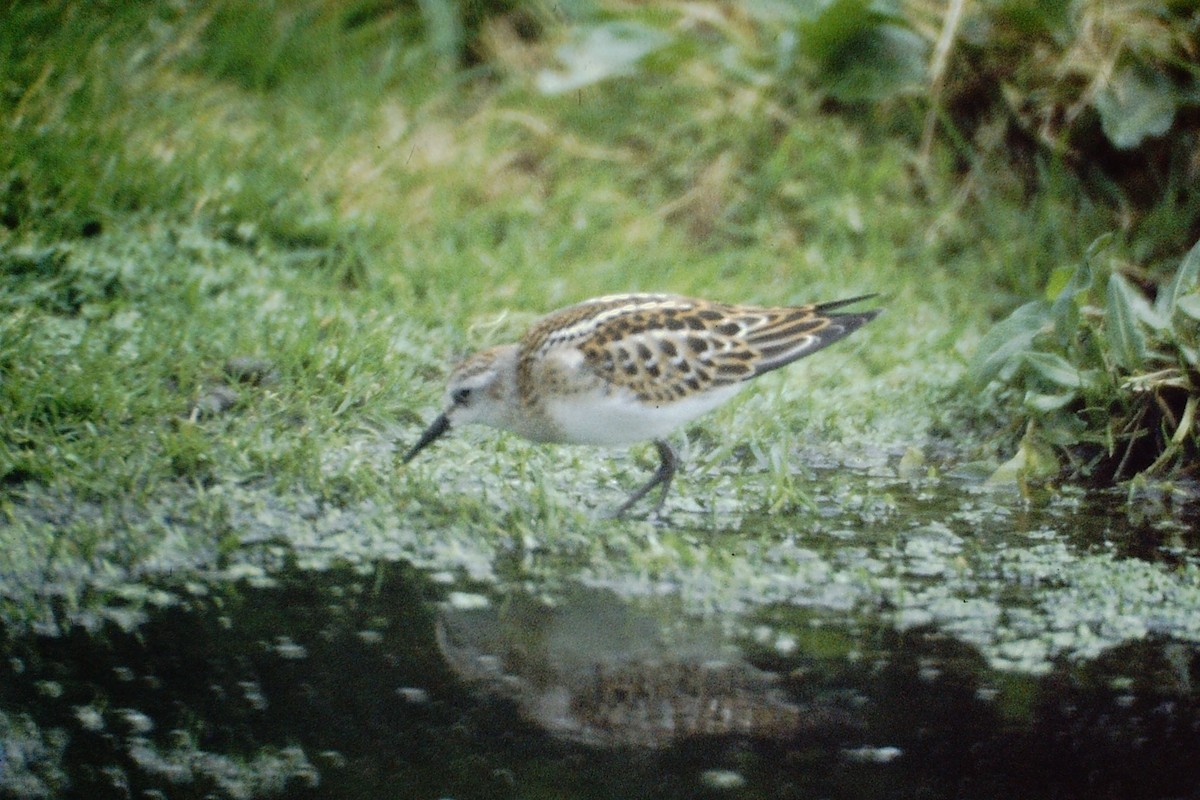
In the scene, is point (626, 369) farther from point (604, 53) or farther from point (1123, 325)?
point (604, 53)

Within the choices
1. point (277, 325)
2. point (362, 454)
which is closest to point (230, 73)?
point (277, 325)

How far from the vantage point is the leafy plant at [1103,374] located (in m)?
5.57

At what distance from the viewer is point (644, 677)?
383 centimetres

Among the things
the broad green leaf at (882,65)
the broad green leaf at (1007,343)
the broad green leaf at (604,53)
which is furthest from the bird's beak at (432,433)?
the broad green leaf at (882,65)

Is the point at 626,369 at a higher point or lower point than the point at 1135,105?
lower

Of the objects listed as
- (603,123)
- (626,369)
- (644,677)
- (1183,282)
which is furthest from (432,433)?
(603,123)

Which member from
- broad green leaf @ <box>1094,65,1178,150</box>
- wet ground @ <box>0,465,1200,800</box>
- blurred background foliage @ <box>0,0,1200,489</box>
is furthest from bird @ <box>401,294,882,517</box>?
broad green leaf @ <box>1094,65,1178,150</box>

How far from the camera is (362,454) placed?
551 cm

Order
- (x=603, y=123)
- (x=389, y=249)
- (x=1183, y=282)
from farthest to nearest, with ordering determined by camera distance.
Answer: (x=603, y=123) → (x=389, y=249) → (x=1183, y=282)

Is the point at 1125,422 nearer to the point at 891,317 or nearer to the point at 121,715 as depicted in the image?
the point at 891,317

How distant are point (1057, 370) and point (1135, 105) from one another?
2.60 m

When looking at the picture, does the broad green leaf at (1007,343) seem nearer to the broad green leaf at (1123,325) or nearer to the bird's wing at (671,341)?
the broad green leaf at (1123,325)

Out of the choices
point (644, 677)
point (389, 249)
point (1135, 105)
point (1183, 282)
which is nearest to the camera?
point (644, 677)

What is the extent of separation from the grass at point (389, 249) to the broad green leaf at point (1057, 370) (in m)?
0.68
